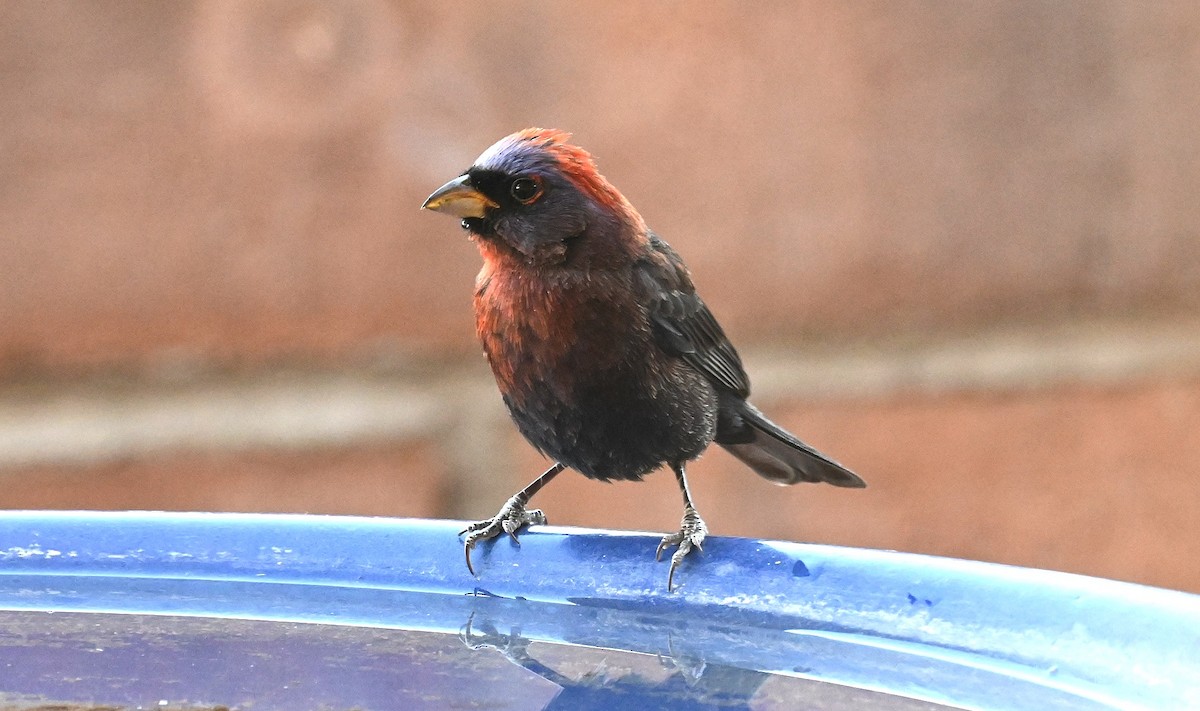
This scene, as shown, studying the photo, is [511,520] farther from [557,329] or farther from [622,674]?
[622,674]

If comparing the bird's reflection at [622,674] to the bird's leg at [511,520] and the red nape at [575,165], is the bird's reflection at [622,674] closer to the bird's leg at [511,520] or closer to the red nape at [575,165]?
the bird's leg at [511,520]

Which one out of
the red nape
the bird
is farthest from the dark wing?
the red nape

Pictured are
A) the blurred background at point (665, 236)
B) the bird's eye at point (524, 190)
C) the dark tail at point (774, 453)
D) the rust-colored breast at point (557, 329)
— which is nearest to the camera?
the rust-colored breast at point (557, 329)

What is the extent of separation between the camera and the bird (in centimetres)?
218

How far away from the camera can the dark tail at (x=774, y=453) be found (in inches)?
99.7

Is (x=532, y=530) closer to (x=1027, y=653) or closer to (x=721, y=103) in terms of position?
(x=1027, y=653)

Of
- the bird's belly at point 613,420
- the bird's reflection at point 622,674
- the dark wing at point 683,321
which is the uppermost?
the dark wing at point 683,321

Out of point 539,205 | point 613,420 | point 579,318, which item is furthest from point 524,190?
point 613,420

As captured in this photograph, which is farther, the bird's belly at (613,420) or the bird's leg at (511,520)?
the bird's belly at (613,420)

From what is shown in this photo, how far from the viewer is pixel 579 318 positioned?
2.18 metres

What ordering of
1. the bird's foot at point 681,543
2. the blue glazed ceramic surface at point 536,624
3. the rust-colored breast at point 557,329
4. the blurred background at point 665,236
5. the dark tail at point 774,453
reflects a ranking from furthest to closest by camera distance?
the dark tail at point 774,453 < the blurred background at point 665,236 < the rust-colored breast at point 557,329 < the bird's foot at point 681,543 < the blue glazed ceramic surface at point 536,624

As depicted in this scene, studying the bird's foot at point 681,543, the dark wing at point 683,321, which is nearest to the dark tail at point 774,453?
the dark wing at point 683,321

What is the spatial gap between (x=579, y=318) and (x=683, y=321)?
23 centimetres

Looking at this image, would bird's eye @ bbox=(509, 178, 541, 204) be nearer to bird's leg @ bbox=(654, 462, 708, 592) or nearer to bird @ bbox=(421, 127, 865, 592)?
bird @ bbox=(421, 127, 865, 592)
